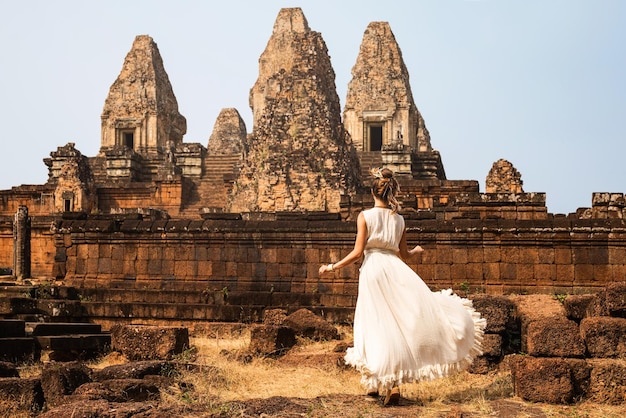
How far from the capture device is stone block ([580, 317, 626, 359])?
7.40 meters

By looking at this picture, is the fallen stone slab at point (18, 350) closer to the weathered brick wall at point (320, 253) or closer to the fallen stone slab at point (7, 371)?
the fallen stone slab at point (7, 371)

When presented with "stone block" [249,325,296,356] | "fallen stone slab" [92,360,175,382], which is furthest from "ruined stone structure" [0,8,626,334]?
"fallen stone slab" [92,360,175,382]

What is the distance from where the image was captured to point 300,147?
23.7m

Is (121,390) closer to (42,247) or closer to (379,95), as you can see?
(42,247)

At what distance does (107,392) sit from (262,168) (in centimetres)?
1700

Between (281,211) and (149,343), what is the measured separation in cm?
969

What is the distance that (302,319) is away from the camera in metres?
11.4

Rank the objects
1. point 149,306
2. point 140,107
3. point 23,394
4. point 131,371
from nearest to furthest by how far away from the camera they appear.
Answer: point 23,394 < point 131,371 < point 149,306 < point 140,107

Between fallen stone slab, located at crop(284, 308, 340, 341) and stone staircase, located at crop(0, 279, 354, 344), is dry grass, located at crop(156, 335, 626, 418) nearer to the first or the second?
fallen stone slab, located at crop(284, 308, 340, 341)

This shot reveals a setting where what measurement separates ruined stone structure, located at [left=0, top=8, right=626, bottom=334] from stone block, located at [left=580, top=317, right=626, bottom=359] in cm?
565

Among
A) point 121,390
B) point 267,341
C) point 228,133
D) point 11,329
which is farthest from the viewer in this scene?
point 228,133

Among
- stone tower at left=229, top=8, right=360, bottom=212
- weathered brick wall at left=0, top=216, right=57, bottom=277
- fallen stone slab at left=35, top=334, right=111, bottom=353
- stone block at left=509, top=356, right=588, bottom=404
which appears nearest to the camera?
stone block at left=509, top=356, right=588, bottom=404

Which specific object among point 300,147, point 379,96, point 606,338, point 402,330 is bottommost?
point 606,338

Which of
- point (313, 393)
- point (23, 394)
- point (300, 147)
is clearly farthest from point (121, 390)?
point (300, 147)
